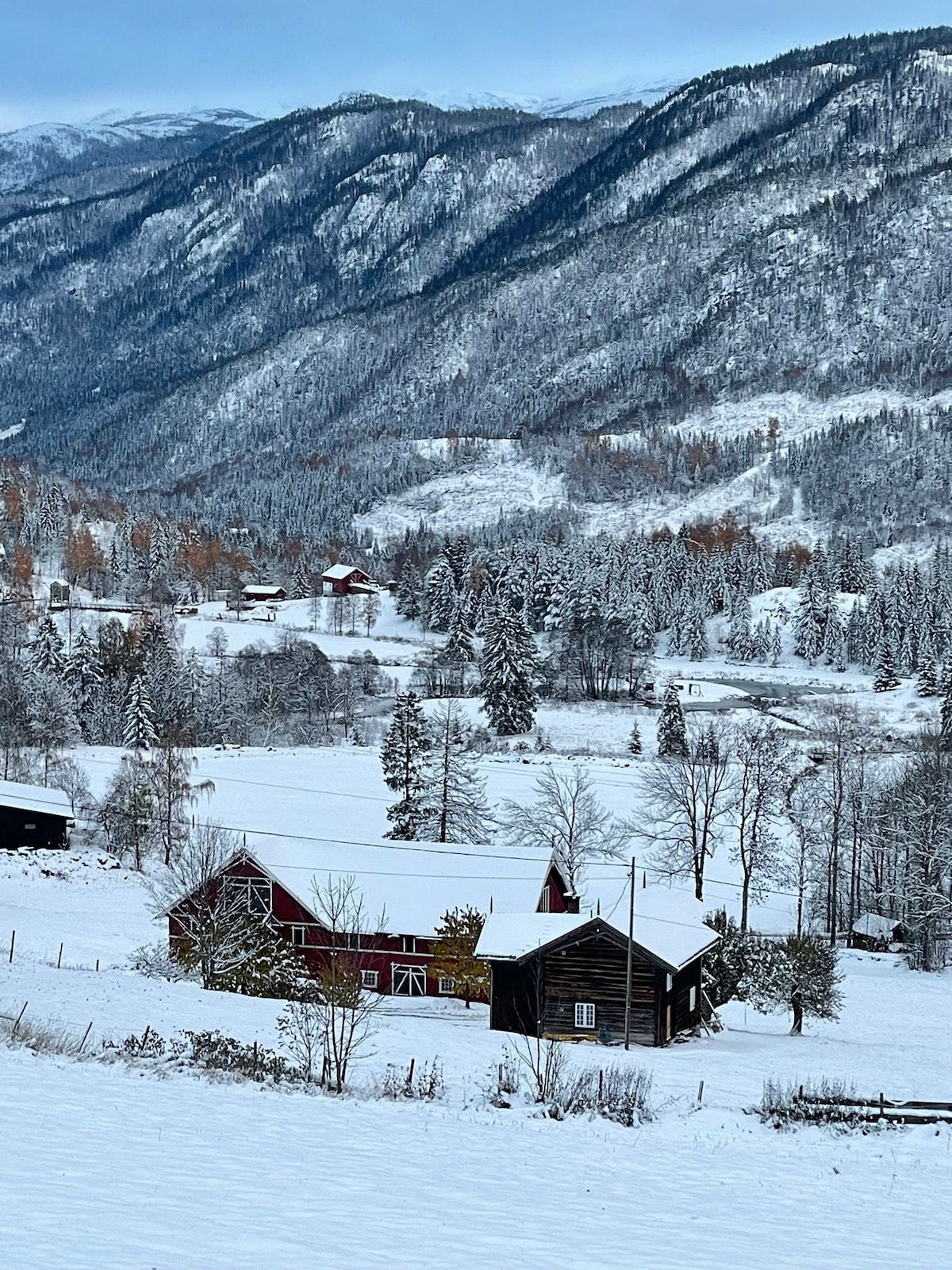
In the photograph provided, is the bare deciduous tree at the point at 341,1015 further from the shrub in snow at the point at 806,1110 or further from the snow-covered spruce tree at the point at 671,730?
the snow-covered spruce tree at the point at 671,730

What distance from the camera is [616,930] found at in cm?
3438

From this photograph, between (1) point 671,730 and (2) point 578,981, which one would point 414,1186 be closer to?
(2) point 578,981

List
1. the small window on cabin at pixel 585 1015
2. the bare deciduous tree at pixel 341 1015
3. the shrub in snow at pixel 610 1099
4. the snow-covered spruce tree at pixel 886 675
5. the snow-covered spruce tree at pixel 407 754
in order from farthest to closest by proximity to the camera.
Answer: the snow-covered spruce tree at pixel 886 675, the snow-covered spruce tree at pixel 407 754, the small window on cabin at pixel 585 1015, the bare deciduous tree at pixel 341 1015, the shrub in snow at pixel 610 1099

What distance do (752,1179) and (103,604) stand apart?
145 meters

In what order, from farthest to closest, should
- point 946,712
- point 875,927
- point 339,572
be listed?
point 339,572 < point 946,712 < point 875,927

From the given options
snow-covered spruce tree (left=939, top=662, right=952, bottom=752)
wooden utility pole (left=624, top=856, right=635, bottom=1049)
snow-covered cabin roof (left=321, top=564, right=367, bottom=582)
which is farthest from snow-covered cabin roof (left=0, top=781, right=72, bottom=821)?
snow-covered cabin roof (left=321, top=564, right=367, bottom=582)

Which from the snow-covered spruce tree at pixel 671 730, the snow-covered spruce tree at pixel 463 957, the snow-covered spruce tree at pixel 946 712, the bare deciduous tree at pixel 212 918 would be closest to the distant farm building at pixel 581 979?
the snow-covered spruce tree at pixel 463 957

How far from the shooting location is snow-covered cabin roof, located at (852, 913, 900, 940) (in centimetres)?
5516

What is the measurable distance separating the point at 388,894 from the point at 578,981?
907 cm

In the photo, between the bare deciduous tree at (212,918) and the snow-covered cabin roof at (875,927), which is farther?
the snow-covered cabin roof at (875,927)

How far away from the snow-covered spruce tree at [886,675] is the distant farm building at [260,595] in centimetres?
8576

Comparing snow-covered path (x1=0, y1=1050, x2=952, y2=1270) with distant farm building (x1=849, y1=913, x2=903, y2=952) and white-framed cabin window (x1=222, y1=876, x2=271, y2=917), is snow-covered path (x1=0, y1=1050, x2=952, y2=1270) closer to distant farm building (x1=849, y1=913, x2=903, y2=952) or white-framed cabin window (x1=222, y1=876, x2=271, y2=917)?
white-framed cabin window (x1=222, y1=876, x2=271, y2=917)

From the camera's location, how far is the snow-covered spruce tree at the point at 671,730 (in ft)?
287

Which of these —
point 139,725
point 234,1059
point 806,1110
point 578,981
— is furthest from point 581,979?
point 139,725
